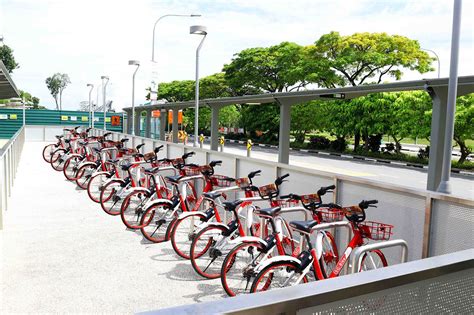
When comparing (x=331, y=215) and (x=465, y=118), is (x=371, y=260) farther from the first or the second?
(x=465, y=118)

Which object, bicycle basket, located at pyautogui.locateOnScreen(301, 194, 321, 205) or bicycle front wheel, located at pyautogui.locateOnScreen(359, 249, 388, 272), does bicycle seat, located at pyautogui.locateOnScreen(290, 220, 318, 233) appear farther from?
bicycle basket, located at pyautogui.locateOnScreen(301, 194, 321, 205)

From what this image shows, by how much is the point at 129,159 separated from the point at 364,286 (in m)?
9.42

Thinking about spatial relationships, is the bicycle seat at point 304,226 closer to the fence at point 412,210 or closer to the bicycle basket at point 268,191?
the fence at point 412,210

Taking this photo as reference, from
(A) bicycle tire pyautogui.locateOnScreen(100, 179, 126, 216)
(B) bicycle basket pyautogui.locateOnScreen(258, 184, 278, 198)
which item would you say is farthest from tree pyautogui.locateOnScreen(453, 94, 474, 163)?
(B) bicycle basket pyautogui.locateOnScreen(258, 184, 278, 198)

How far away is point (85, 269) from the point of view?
5367mm

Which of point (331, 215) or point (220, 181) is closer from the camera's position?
point (331, 215)

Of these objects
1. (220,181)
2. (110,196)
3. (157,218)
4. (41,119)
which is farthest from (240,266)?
(41,119)

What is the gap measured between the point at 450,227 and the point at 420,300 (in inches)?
99.4

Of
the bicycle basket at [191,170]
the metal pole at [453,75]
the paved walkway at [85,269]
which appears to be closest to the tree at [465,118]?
the metal pole at [453,75]

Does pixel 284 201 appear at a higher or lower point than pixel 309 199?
lower

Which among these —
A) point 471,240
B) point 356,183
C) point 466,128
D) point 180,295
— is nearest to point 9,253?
point 180,295

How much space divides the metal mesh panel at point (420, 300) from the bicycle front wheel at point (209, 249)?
3.22 m

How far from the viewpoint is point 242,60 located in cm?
4038

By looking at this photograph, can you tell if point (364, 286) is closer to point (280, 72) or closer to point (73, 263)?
point (73, 263)
